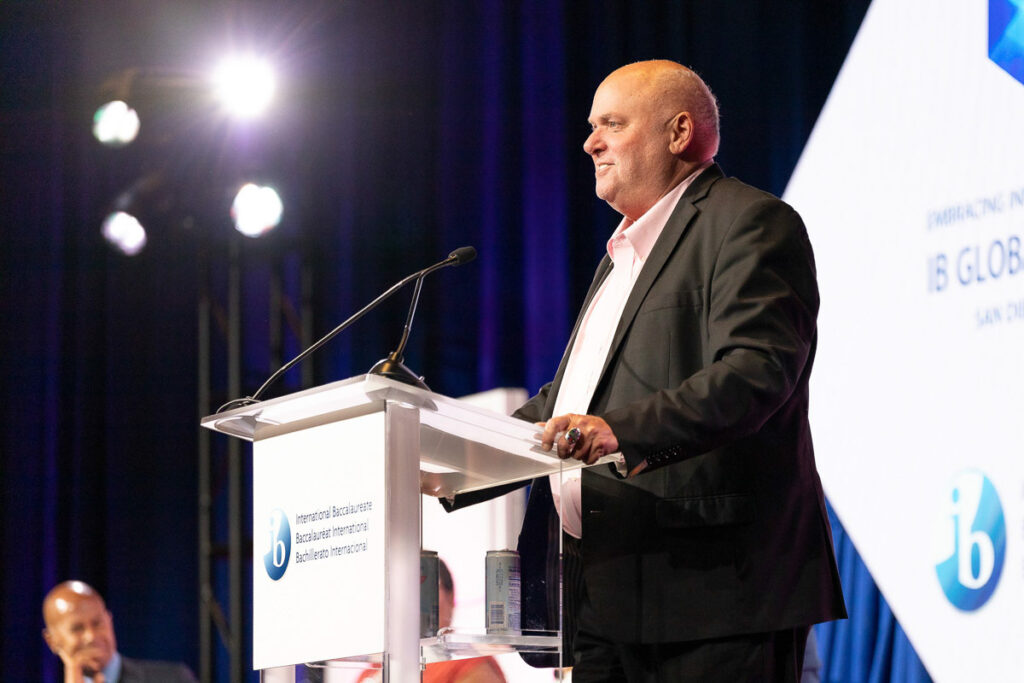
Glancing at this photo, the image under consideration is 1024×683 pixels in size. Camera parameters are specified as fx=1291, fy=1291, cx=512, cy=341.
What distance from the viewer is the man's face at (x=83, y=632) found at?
5.24 meters

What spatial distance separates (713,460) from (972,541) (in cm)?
176

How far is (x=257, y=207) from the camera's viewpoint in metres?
5.50

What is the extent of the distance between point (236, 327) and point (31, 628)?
6.52 feet

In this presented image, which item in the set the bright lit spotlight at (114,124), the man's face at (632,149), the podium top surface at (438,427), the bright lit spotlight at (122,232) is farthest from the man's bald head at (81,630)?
the man's face at (632,149)

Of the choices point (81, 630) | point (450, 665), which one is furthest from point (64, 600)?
point (450, 665)

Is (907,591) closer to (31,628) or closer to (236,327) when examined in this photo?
(236,327)

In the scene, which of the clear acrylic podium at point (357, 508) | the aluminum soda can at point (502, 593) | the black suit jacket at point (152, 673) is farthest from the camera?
the black suit jacket at point (152, 673)

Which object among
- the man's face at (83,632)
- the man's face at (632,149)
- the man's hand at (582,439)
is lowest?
the man's face at (83,632)

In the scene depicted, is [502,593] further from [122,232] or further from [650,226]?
[122,232]

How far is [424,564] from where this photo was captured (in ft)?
5.98

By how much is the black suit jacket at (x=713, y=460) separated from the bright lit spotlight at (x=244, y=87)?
13.3 ft

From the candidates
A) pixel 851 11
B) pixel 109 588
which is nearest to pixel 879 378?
pixel 851 11

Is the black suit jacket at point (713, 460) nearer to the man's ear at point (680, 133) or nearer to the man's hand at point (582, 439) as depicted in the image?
the man's hand at point (582, 439)

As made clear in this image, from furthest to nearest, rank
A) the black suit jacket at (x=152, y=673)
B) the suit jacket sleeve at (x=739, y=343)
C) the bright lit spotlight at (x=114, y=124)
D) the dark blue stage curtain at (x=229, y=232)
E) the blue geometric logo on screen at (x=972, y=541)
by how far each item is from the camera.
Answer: the bright lit spotlight at (x=114, y=124)
the dark blue stage curtain at (x=229, y=232)
the black suit jacket at (x=152, y=673)
the blue geometric logo on screen at (x=972, y=541)
the suit jacket sleeve at (x=739, y=343)
